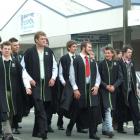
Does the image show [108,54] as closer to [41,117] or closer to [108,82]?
[108,82]

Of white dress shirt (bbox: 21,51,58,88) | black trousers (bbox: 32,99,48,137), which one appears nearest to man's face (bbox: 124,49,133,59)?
white dress shirt (bbox: 21,51,58,88)

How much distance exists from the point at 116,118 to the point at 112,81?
1.25 metres

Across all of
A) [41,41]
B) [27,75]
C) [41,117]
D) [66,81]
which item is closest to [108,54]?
[66,81]

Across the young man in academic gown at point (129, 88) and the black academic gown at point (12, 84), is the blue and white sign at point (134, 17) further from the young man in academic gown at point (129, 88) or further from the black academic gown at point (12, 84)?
the black academic gown at point (12, 84)

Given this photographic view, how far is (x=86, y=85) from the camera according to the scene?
11445mm

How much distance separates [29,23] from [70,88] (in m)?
29.3

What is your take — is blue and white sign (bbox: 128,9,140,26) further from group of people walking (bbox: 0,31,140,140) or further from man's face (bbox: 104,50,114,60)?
man's face (bbox: 104,50,114,60)

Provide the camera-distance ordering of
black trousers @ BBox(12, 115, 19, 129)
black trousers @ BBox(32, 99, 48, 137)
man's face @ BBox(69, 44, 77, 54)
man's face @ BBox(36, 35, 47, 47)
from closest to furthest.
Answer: black trousers @ BBox(32, 99, 48, 137)
man's face @ BBox(36, 35, 47, 47)
black trousers @ BBox(12, 115, 19, 129)
man's face @ BBox(69, 44, 77, 54)

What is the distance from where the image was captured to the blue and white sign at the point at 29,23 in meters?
39.0

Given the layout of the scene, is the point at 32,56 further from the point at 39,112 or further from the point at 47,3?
the point at 47,3

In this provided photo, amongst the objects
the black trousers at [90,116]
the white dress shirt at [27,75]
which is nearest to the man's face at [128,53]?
the black trousers at [90,116]

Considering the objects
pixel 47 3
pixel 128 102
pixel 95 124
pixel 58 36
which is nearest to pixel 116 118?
pixel 128 102

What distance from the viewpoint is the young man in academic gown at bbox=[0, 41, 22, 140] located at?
33.3 ft

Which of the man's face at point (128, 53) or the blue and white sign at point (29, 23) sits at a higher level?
the blue and white sign at point (29, 23)
